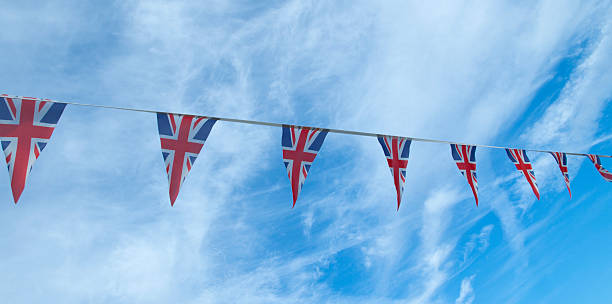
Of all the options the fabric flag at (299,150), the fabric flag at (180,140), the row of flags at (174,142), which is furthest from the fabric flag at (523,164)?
the fabric flag at (180,140)

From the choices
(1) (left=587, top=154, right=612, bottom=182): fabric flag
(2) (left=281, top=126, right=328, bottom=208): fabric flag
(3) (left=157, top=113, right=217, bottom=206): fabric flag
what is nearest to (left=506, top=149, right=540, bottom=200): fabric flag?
(1) (left=587, top=154, right=612, bottom=182): fabric flag

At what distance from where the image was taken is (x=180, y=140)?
23.0 ft

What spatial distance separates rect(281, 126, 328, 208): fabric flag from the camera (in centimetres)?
764

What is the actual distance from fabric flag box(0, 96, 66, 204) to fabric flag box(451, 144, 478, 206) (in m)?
9.07

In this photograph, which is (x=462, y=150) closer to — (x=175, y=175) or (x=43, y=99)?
(x=175, y=175)

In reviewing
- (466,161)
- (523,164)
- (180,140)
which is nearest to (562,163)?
(523,164)

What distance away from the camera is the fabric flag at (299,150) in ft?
25.1

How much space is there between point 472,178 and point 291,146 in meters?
5.18

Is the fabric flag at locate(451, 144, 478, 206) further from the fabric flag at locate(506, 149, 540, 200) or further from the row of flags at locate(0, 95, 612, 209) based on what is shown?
the fabric flag at locate(506, 149, 540, 200)

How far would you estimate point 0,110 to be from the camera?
6.27 metres

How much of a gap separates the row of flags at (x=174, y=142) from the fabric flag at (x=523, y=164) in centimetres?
423

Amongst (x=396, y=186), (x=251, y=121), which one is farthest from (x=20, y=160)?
(x=396, y=186)

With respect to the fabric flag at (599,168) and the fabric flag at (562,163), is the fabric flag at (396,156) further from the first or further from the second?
the fabric flag at (599,168)

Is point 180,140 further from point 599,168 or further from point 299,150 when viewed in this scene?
point 599,168
